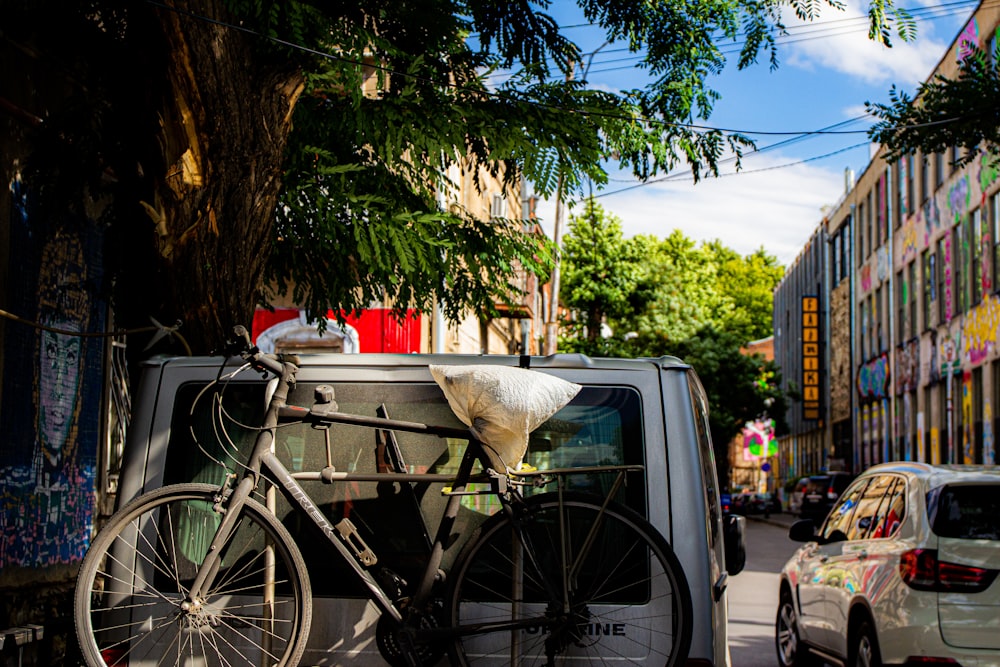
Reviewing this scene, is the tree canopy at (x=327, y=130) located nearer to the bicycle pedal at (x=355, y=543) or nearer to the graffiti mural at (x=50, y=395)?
the graffiti mural at (x=50, y=395)

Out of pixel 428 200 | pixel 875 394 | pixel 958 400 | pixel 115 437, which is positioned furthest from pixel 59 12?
pixel 875 394

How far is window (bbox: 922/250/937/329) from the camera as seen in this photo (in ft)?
A: 127

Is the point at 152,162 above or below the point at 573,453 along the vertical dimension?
above

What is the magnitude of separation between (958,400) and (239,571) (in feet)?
111

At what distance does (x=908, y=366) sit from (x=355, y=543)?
4078 cm

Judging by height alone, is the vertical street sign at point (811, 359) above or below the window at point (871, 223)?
below

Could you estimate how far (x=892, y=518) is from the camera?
8.16 meters

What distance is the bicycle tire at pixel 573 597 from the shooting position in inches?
164

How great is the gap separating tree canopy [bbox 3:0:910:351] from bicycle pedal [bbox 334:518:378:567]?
12.0ft

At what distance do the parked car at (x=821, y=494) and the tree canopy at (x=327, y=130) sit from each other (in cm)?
2092

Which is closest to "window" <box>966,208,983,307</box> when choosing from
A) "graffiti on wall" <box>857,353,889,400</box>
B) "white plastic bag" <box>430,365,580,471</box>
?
"graffiti on wall" <box>857,353,889,400</box>

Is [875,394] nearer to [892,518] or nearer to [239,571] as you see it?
[892,518]

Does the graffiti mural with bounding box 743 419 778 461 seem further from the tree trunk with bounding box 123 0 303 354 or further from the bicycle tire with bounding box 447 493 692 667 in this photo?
the bicycle tire with bounding box 447 493 692 667

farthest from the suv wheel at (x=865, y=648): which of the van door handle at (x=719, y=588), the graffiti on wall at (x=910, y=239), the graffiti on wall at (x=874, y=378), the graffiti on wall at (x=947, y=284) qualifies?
the graffiti on wall at (x=874, y=378)
